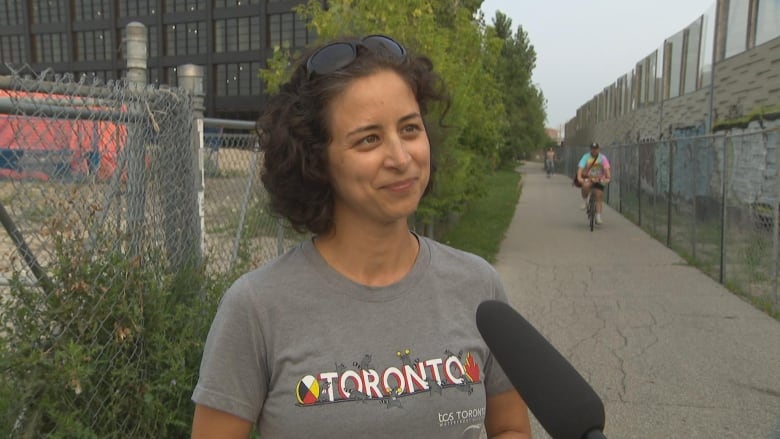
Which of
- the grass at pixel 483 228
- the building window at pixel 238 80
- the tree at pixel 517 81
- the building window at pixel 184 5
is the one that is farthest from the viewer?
the building window at pixel 184 5

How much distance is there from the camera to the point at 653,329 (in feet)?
22.1

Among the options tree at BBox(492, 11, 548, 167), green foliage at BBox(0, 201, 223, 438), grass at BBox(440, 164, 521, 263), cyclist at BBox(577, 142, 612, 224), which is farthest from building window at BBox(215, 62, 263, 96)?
green foliage at BBox(0, 201, 223, 438)

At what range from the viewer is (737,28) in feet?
55.6

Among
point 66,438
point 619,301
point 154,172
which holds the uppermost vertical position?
point 154,172

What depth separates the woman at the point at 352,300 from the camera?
1.52m

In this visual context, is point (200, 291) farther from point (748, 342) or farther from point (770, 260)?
point (770, 260)

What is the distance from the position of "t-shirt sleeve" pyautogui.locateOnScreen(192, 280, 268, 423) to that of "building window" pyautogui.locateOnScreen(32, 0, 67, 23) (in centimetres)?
7189

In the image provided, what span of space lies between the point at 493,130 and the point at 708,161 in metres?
3.38

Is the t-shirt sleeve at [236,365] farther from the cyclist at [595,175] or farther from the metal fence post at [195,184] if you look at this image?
the cyclist at [595,175]

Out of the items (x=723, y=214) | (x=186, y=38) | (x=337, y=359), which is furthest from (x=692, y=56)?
(x=186, y=38)

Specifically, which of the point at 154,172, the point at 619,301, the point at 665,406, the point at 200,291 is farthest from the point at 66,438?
the point at 619,301

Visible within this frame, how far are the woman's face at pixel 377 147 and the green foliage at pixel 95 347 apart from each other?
1744 millimetres

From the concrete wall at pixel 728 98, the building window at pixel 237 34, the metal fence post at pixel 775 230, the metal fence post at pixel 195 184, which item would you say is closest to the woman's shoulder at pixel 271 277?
the metal fence post at pixel 195 184

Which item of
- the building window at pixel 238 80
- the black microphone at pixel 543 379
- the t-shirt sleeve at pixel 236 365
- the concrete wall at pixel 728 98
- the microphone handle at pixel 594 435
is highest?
the building window at pixel 238 80
